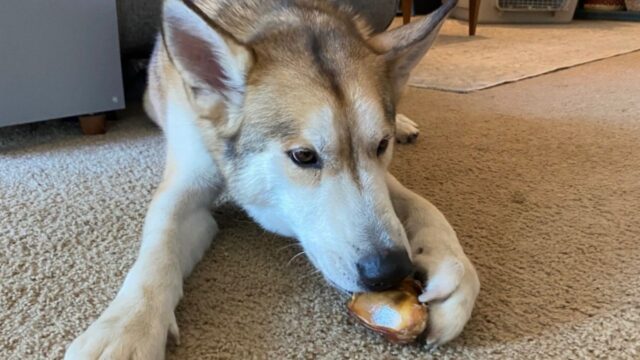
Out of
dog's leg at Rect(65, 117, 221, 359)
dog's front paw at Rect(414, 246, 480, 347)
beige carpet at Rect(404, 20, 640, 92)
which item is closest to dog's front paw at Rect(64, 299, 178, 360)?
dog's leg at Rect(65, 117, 221, 359)

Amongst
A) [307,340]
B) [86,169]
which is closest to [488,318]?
[307,340]

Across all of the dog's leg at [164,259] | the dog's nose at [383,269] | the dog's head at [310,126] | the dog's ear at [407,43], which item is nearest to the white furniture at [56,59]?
the dog's leg at [164,259]

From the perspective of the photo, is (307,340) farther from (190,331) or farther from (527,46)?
(527,46)

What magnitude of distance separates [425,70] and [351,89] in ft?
7.71

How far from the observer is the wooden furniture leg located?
7.19 feet

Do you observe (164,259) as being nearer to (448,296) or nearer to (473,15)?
(448,296)

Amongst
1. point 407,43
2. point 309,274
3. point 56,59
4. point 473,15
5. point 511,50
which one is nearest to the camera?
point 309,274

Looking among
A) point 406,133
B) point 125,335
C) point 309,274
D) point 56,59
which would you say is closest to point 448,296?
point 309,274

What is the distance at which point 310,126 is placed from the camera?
3.76ft

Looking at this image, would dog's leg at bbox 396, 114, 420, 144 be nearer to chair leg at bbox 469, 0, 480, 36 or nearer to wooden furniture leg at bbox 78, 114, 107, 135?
wooden furniture leg at bbox 78, 114, 107, 135

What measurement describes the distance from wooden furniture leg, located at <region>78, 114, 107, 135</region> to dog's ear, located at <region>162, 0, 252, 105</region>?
1029 millimetres

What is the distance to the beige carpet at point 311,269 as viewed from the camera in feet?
3.38

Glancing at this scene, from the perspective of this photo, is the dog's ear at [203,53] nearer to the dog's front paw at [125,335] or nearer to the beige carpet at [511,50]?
the dog's front paw at [125,335]

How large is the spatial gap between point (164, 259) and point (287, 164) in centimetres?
28
